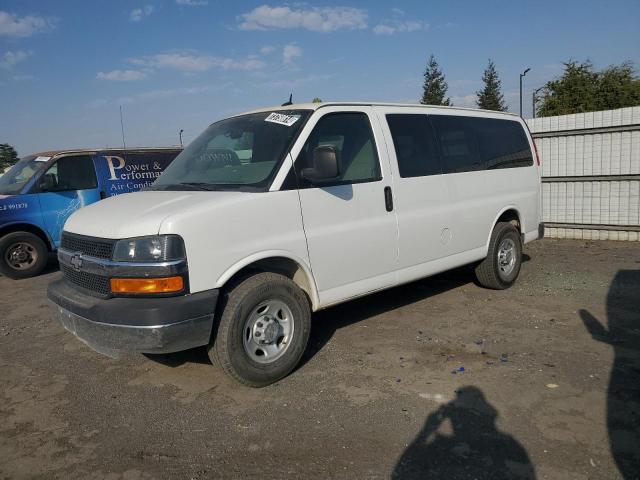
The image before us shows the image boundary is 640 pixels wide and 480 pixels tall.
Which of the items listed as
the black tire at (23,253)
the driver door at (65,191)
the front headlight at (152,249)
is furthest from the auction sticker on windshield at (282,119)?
the black tire at (23,253)

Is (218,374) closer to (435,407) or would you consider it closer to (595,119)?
(435,407)

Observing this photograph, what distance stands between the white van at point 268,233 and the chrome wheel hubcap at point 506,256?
0.92 meters

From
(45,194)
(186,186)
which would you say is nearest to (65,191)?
(45,194)

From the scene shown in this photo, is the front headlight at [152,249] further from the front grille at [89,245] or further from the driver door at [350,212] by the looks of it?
the driver door at [350,212]

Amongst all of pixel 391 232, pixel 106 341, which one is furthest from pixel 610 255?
pixel 106 341

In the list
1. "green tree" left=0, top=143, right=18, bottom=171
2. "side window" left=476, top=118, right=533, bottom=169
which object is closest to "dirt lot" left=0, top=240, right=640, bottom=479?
"side window" left=476, top=118, right=533, bottom=169

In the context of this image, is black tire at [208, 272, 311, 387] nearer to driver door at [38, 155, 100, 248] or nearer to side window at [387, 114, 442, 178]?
side window at [387, 114, 442, 178]

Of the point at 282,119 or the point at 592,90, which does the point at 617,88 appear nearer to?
the point at 592,90

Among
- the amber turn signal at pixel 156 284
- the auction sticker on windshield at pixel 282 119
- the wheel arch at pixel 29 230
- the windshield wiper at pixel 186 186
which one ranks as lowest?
the wheel arch at pixel 29 230

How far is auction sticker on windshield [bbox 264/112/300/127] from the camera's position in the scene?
4281 mm

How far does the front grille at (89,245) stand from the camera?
358cm

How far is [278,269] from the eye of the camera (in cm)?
414

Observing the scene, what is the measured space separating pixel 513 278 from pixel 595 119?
180 inches

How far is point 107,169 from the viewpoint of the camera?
9.33 m
